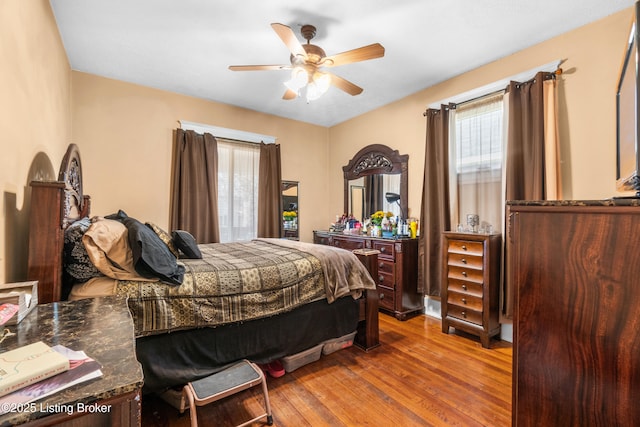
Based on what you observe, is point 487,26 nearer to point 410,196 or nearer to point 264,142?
point 410,196

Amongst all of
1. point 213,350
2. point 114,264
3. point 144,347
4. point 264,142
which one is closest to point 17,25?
point 114,264

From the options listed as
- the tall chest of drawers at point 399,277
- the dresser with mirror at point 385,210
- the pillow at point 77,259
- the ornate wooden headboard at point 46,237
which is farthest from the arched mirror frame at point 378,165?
the ornate wooden headboard at point 46,237

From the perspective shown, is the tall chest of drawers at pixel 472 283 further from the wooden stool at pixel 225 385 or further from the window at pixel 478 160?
the wooden stool at pixel 225 385

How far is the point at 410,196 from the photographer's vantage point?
145 inches

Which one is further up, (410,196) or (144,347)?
(410,196)

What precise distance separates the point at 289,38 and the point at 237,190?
249 cm

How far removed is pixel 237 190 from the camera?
4.07 metres

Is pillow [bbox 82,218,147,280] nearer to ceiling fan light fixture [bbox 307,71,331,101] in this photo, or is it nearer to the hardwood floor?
the hardwood floor

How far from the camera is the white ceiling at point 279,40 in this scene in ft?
6.86

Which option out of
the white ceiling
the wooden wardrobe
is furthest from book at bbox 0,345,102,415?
the white ceiling

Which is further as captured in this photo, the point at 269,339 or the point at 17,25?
the point at 269,339

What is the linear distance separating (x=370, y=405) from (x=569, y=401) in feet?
3.63

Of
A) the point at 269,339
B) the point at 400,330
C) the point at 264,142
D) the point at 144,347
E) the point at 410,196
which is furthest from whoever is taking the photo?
the point at 264,142

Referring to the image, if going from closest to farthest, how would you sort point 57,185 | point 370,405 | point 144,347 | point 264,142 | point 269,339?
point 57,185 < point 144,347 < point 370,405 < point 269,339 < point 264,142
